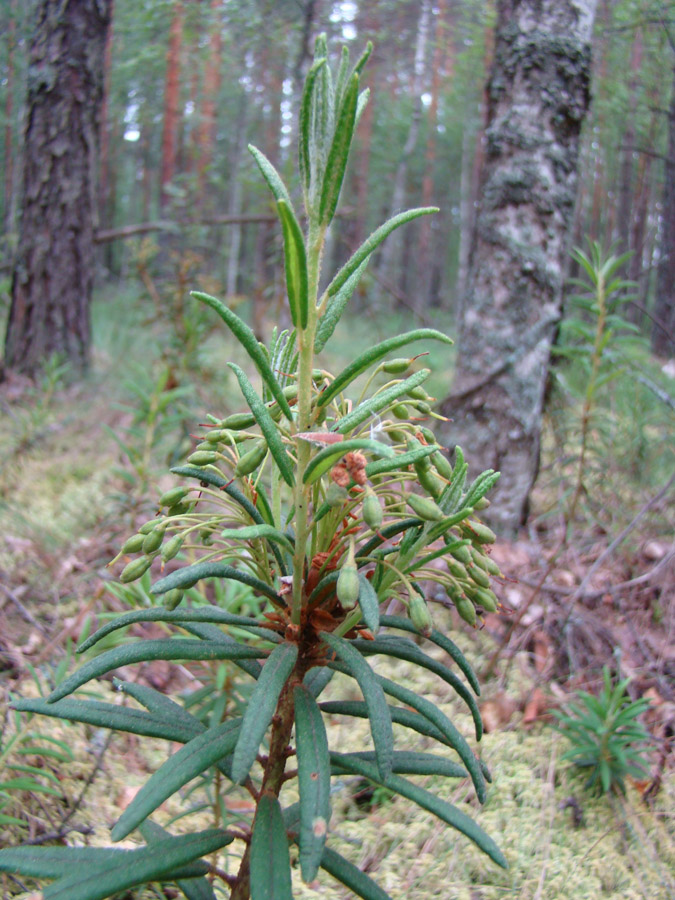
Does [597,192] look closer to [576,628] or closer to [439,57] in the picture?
[439,57]

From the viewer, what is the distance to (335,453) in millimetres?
841

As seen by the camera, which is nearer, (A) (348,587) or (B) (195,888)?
(A) (348,587)

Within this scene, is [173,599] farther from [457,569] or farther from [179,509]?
[457,569]

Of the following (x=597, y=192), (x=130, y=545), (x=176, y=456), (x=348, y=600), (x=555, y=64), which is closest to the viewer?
(x=348, y=600)

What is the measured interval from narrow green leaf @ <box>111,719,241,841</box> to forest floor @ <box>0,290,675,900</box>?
0.51m

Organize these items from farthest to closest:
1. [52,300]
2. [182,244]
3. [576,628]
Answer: [182,244] → [52,300] → [576,628]

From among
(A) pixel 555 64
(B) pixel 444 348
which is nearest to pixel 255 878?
(A) pixel 555 64

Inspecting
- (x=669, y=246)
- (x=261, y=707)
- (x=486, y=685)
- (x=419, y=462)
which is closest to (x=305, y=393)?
(x=419, y=462)

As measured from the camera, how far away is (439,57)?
1772 cm

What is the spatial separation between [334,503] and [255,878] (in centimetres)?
50

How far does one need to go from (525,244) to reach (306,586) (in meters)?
2.40

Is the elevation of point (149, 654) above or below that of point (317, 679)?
above

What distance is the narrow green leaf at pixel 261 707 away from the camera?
772 mm

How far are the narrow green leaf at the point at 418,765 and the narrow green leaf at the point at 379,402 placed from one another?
0.52 m
